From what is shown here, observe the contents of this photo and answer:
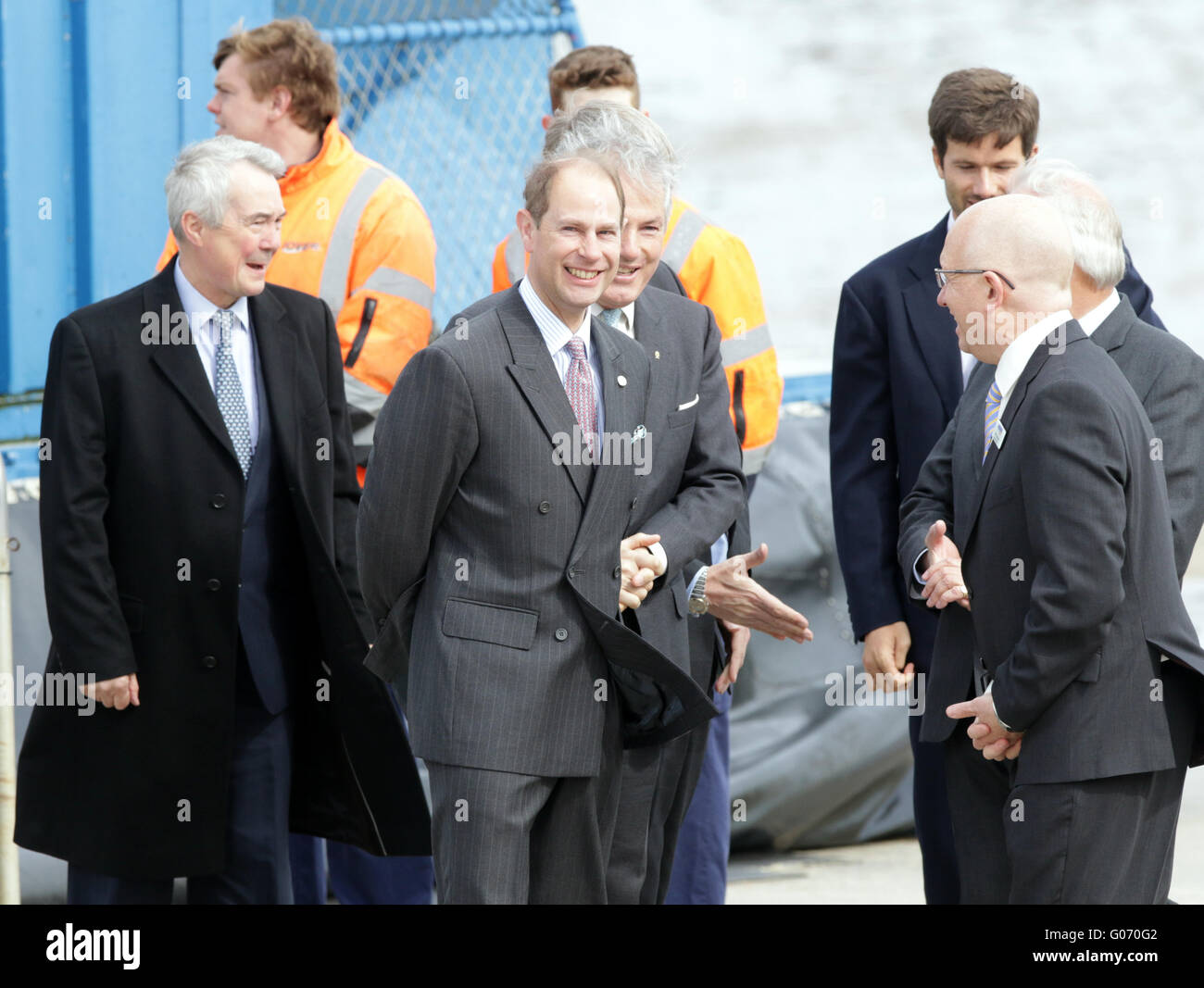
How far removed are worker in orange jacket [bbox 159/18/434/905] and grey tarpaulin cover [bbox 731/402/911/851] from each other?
44.8 inches

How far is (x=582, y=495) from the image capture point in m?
2.99

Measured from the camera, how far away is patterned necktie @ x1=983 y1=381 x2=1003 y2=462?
3.08 metres

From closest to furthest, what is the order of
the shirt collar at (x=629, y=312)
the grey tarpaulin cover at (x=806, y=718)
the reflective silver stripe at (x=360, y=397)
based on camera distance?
the shirt collar at (x=629, y=312) < the reflective silver stripe at (x=360, y=397) < the grey tarpaulin cover at (x=806, y=718)

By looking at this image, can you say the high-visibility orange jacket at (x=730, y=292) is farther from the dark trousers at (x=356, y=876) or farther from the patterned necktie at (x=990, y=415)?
the dark trousers at (x=356, y=876)

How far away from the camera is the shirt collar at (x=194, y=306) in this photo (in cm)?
370

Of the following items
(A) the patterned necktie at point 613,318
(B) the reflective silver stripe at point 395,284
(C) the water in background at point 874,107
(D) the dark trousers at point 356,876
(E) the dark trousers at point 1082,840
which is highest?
(C) the water in background at point 874,107

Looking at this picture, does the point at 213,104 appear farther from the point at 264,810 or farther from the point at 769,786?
the point at 769,786

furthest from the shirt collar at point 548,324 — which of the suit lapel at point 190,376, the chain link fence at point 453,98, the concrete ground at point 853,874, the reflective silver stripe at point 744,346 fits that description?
the chain link fence at point 453,98

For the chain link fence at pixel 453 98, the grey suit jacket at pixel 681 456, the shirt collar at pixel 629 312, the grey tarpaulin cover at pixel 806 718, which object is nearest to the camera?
the grey suit jacket at pixel 681 456

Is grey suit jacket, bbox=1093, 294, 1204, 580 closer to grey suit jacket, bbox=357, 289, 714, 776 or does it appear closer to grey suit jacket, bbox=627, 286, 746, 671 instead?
grey suit jacket, bbox=627, 286, 746, 671

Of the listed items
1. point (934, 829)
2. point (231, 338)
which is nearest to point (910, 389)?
point (934, 829)

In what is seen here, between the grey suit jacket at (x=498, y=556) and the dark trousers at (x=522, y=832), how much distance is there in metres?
0.05

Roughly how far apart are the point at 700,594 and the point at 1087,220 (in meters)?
0.96
